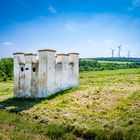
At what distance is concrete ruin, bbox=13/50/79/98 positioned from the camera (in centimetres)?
2000

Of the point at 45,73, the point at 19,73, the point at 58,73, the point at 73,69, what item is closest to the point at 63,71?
the point at 58,73

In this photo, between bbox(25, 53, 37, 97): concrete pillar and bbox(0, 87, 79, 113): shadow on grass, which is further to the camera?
bbox(25, 53, 37, 97): concrete pillar

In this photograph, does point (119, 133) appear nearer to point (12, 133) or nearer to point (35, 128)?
point (35, 128)

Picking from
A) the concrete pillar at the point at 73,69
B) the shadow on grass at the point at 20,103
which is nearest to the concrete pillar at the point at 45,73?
the shadow on grass at the point at 20,103

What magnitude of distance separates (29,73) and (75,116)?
7.80 metres

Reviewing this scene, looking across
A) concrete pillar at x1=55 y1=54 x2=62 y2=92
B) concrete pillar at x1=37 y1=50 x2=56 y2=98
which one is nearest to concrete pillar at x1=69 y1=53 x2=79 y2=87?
concrete pillar at x1=55 y1=54 x2=62 y2=92

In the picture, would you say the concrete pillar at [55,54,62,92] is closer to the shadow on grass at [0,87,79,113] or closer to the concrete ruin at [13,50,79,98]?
the concrete ruin at [13,50,79,98]

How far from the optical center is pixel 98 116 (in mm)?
14008

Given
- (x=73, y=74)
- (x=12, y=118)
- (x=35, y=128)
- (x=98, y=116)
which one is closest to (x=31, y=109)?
(x=12, y=118)

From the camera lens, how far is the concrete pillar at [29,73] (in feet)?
68.1

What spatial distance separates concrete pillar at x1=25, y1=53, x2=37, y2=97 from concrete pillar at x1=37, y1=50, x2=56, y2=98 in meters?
0.99

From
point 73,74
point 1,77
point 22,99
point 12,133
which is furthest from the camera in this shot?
point 1,77

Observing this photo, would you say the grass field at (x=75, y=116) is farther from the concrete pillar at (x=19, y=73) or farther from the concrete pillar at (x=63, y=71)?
the concrete pillar at (x=63, y=71)

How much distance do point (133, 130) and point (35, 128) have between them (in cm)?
491
